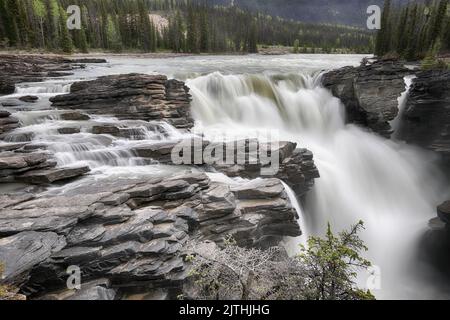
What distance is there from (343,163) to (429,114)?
30.6 ft

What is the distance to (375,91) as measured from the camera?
77.0 ft

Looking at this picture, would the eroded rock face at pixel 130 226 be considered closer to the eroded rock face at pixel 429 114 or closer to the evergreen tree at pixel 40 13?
the eroded rock face at pixel 429 114

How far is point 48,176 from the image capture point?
1024 centimetres

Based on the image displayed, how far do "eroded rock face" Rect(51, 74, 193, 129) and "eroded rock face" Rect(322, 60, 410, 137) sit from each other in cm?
1418

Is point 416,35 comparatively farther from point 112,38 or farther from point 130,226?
point 112,38

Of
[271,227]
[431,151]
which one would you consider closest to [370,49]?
[431,151]

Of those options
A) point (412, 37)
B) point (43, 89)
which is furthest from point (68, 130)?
point (412, 37)

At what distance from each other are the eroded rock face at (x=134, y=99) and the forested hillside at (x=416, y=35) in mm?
40946

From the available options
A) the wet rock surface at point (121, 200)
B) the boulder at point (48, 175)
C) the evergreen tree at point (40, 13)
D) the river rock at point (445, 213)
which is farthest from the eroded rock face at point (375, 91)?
the evergreen tree at point (40, 13)

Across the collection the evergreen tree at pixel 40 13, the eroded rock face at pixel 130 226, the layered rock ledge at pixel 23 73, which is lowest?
the eroded rock face at pixel 130 226

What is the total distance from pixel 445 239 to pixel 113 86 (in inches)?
882

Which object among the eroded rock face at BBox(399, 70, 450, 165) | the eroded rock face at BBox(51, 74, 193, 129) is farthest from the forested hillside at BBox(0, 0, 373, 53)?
the eroded rock face at BBox(399, 70, 450, 165)

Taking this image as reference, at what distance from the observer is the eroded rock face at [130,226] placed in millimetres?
6406
